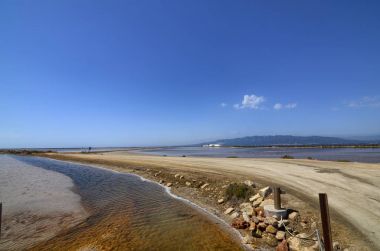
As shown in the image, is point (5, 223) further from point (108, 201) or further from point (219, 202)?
point (219, 202)

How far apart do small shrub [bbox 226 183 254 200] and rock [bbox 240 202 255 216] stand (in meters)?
0.91

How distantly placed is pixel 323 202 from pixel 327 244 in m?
1.20

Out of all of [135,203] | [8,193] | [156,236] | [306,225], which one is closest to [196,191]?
[135,203]

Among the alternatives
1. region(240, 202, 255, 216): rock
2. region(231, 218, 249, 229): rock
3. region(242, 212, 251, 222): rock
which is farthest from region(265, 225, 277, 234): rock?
region(240, 202, 255, 216): rock

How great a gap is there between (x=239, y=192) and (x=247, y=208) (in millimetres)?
2218

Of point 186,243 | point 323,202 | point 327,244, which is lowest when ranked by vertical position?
point 186,243

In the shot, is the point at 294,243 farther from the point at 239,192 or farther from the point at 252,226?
the point at 239,192

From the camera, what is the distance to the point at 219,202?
1409cm

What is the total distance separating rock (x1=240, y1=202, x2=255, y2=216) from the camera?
10966 millimetres

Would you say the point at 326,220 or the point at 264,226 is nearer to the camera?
the point at 326,220

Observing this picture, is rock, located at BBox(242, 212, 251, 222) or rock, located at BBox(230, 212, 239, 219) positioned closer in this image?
rock, located at BBox(242, 212, 251, 222)

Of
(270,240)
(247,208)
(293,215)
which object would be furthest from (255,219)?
(247,208)

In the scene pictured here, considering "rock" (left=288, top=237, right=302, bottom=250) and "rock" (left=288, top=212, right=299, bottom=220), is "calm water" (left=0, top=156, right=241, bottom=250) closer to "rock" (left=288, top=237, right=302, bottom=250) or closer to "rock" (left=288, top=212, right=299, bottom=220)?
"rock" (left=288, top=237, right=302, bottom=250)

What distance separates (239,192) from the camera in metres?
13.9
